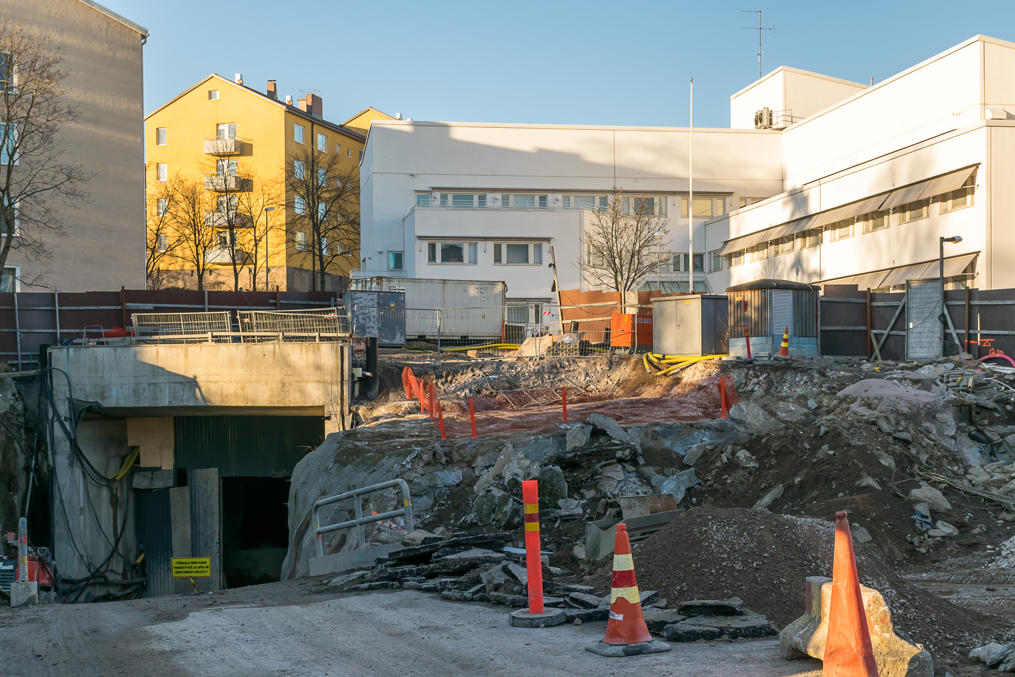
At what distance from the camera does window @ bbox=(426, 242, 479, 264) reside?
54562 mm

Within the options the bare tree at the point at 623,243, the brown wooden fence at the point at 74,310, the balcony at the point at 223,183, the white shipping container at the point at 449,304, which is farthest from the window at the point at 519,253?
the brown wooden fence at the point at 74,310

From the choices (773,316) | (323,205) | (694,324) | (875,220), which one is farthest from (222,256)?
(773,316)

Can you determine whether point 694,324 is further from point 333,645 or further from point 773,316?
point 333,645

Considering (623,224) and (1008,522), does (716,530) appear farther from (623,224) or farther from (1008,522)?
(623,224)

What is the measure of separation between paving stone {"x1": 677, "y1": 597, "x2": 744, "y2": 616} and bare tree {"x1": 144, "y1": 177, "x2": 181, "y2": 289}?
53.8 metres

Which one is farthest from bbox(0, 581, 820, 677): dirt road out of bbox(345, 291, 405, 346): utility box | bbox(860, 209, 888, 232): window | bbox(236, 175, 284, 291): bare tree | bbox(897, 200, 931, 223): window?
bbox(236, 175, 284, 291): bare tree

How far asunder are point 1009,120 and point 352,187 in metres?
45.4

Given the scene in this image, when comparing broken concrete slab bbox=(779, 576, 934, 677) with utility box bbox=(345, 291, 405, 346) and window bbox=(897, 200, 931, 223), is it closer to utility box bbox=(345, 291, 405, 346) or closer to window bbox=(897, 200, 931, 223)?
A: utility box bbox=(345, 291, 405, 346)

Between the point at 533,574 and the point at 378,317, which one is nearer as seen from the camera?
the point at 533,574

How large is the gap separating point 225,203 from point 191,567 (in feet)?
131

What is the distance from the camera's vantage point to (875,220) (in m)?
43.8

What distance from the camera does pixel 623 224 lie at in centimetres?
5122

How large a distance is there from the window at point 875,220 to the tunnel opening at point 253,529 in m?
30.0

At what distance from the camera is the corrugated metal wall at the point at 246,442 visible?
86.1 ft
